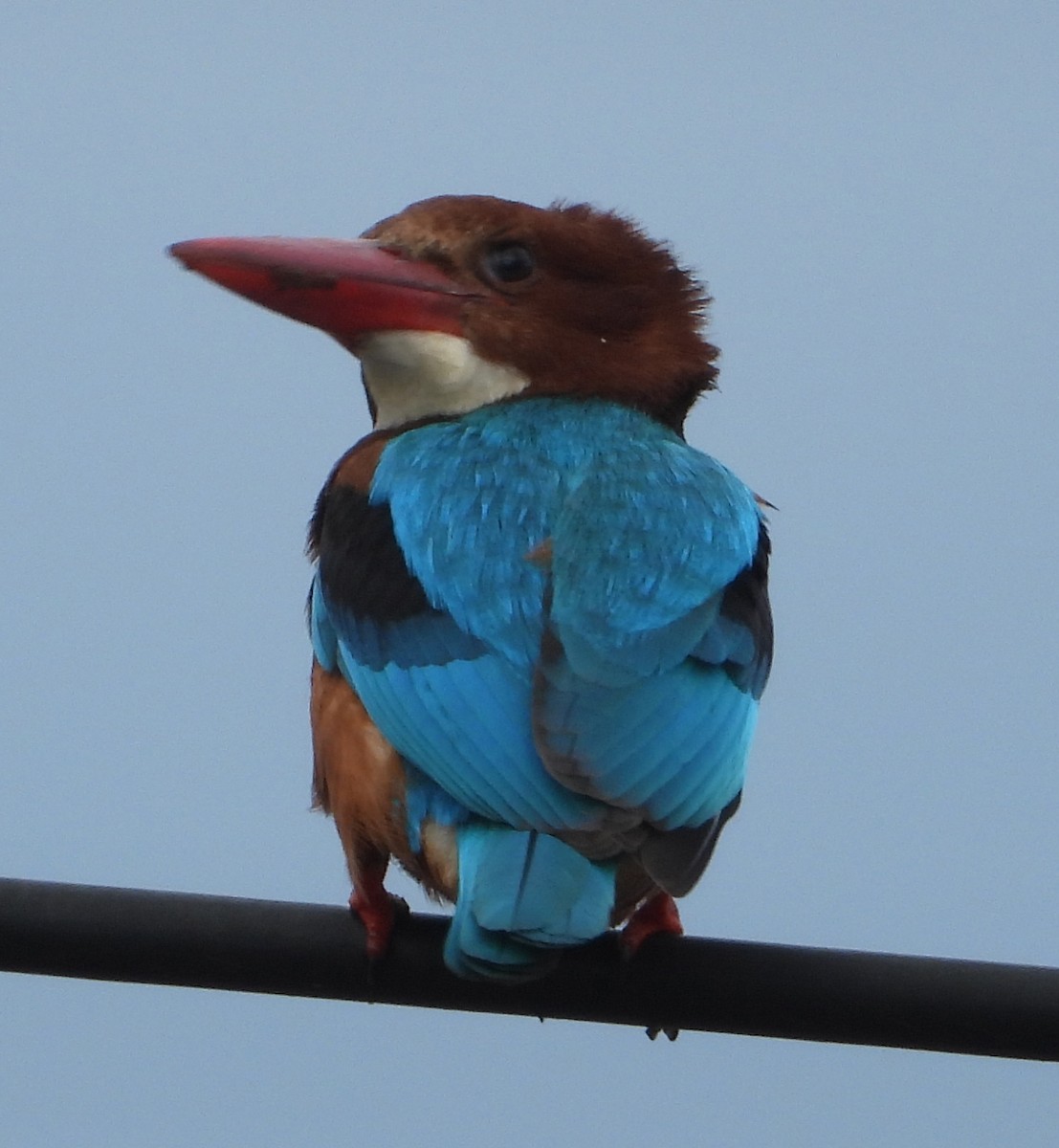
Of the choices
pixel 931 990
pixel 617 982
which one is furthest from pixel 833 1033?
pixel 617 982

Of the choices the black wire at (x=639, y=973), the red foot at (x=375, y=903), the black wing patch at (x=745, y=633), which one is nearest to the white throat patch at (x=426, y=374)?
the black wing patch at (x=745, y=633)

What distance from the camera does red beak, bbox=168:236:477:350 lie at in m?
4.11

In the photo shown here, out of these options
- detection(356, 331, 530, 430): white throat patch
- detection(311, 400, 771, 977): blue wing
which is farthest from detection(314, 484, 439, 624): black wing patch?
detection(356, 331, 530, 430): white throat patch

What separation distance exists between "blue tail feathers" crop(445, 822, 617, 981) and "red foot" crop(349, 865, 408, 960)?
15.3 inches

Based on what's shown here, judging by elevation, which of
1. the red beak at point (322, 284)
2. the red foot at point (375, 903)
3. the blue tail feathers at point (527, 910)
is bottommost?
the blue tail feathers at point (527, 910)

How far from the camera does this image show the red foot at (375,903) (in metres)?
3.48

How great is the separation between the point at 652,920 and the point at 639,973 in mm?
455

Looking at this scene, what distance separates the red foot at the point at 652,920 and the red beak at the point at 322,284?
124 centimetres

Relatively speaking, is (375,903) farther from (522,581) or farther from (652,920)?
(522,581)

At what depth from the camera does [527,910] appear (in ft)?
9.79

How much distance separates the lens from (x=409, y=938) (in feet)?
11.3

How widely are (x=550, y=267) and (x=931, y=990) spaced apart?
2.07 meters

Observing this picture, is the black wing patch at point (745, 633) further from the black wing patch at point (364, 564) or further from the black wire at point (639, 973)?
the black wire at point (639, 973)

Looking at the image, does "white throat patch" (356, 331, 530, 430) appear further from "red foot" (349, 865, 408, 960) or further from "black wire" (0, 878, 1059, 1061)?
"black wire" (0, 878, 1059, 1061)
